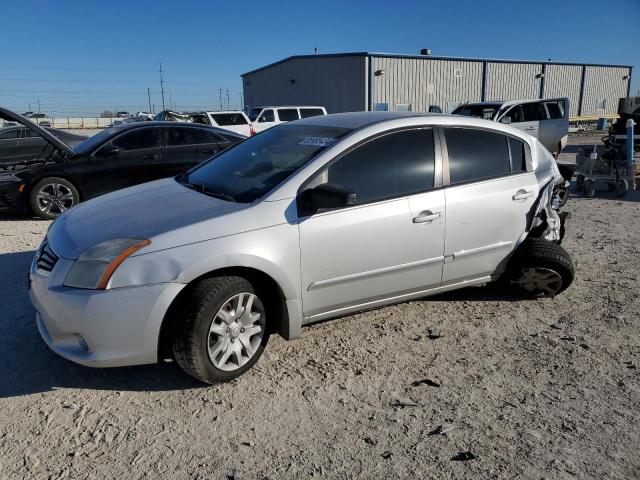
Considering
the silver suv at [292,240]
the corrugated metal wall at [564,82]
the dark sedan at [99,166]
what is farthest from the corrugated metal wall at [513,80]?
the silver suv at [292,240]

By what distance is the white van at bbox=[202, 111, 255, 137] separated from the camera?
696 inches

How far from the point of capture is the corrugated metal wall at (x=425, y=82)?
27781 mm

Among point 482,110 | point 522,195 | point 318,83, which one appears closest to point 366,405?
point 522,195

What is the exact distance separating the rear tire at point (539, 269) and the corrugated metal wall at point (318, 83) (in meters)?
24.1

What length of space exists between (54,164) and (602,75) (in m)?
40.3

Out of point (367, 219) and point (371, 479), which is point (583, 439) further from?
point (367, 219)

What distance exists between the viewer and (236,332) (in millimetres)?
3090

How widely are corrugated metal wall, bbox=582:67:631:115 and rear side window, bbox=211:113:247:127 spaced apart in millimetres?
29295

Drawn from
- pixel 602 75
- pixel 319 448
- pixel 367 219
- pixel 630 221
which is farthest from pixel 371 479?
pixel 602 75

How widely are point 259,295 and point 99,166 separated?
5.45 meters

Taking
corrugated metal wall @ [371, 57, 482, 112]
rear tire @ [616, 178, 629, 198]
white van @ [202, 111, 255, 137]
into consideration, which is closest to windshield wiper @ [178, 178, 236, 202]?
rear tire @ [616, 178, 629, 198]

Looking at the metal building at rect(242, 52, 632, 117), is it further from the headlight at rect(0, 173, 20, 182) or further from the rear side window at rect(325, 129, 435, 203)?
the rear side window at rect(325, 129, 435, 203)

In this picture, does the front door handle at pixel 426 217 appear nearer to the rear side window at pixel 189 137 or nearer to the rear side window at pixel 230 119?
the rear side window at pixel 189 137

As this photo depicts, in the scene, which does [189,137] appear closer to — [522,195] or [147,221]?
[147,221]
